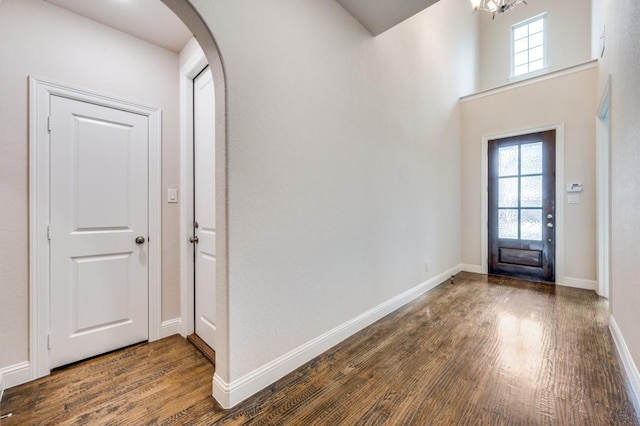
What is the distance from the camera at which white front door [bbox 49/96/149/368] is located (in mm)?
1910

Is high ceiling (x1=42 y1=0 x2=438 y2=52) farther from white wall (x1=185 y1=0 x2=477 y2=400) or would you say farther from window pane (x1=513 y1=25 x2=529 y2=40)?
window pane (x1=513 y1=25 x2=529 y2=40)

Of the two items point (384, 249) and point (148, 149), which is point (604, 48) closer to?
point (384, 249)

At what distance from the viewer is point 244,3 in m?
1.60

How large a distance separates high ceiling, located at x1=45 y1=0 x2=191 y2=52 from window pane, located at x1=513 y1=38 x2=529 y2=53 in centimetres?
632

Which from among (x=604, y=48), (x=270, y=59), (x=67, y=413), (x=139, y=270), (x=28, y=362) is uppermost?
(x=604, y=48)

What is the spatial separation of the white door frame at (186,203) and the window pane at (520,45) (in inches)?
250

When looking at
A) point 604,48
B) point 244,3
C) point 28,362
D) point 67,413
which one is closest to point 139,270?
point 28,362

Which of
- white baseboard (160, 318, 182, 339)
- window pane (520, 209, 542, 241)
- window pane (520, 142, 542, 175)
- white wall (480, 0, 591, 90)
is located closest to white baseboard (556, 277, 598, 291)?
window pane (520, 209, 542, 241)

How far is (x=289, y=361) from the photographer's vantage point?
1847mm

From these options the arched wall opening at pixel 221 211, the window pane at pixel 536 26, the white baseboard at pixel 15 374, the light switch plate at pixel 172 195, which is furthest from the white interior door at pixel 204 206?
the window pane at pixel 536 26

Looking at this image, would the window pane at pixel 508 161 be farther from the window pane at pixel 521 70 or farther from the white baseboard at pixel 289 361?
the white baseboard at pixel 289 361

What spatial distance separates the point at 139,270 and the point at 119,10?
1.95 metres

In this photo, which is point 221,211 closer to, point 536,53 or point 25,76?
point 25,76

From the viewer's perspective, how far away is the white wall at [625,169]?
5.52 feet
